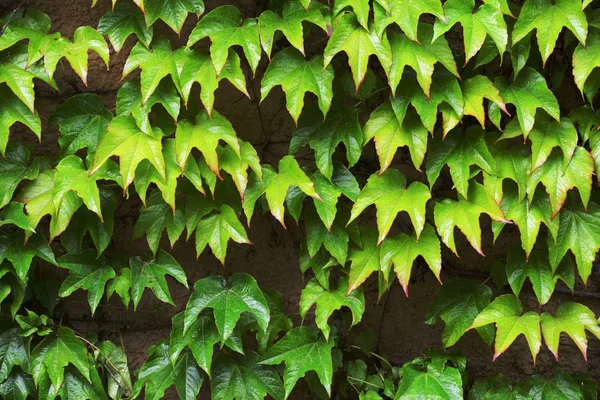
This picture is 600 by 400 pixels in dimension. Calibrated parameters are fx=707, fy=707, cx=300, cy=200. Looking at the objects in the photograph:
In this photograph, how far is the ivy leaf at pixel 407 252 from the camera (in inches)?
75.9

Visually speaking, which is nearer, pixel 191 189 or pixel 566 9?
pixel 566 9

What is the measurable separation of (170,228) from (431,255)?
0.75 meters

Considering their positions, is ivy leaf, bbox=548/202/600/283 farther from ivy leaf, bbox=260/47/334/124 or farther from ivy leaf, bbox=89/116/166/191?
ivy leaf, bbox=89/116/166/191

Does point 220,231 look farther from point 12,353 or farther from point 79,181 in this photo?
point 12,353

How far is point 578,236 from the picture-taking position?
1984 mm

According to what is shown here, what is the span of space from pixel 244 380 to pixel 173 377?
0.21m

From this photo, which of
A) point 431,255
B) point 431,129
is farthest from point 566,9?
point 431,255

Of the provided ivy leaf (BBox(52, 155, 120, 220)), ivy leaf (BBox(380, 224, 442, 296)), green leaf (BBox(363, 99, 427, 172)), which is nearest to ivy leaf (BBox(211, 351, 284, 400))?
ivy leaf (BBox(380, 224, 442, 296))

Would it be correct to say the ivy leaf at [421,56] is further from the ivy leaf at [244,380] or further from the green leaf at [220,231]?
the ivy leaf at [244,380]

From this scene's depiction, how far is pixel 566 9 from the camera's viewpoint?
6.07 feet

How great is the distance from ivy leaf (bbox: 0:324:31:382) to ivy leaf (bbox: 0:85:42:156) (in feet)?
1.87

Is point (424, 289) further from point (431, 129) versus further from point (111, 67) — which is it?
point (111, 67)

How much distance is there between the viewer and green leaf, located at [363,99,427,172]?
191 cm

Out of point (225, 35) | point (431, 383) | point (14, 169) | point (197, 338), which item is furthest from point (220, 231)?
point (431, 383)
